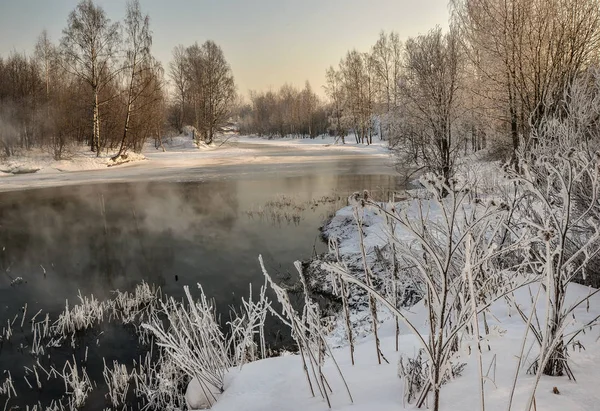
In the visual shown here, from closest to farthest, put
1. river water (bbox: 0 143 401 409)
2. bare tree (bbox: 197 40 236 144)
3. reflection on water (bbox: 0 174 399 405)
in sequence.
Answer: river water (bbox: 0 143 401 409) → reflection on water (bbox: 0 174 399 405) → bare tree (bbox: 197 40 236 144)

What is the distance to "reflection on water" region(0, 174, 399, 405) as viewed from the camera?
24.3ft

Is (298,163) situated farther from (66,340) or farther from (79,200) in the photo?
(66,340)

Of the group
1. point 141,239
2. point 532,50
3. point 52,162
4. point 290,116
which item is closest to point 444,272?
point 532,50

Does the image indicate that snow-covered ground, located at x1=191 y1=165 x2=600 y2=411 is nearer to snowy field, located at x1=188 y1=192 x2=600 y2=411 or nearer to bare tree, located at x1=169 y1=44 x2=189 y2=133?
snowy field, located at x1=188 y1=192 x2=600 y2=411

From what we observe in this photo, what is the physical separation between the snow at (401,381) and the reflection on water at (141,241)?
327cm

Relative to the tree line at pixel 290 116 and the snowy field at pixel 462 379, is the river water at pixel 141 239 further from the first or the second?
the tree line at pixel 290 116

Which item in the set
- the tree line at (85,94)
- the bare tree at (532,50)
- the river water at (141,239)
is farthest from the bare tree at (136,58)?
the bare tree at (532,50)

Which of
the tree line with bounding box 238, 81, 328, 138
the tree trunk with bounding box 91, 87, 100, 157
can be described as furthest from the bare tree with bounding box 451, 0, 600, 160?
the tree line with bounding box 238, 81, 328, 138

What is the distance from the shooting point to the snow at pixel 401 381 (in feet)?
6.81

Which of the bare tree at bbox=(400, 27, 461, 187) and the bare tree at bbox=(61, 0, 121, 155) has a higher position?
the bare tree at bbox=(61, 0, 121, 155)

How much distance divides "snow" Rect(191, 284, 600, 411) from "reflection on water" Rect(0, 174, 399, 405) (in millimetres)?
3267

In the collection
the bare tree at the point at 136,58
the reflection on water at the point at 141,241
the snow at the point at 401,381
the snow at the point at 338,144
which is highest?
the bare tree at the point at 136,58

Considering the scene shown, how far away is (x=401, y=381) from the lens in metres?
2.53

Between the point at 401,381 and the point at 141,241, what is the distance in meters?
9.47
